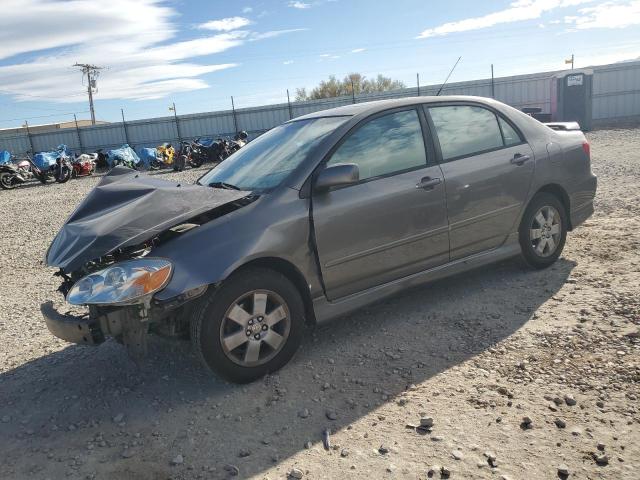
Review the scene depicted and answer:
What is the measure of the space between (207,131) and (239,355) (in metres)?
26.6

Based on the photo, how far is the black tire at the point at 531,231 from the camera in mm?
4629

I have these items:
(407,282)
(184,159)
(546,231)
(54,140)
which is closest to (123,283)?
(407,282)

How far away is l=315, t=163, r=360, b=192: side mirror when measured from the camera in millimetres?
3371

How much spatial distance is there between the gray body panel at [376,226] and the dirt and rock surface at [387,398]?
0.42m

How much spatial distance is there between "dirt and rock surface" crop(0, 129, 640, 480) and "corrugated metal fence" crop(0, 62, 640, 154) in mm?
20412

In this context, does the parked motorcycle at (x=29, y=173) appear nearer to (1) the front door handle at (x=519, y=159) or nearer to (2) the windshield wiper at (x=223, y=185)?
(2) the windshield wiper at (x=223, y=185)

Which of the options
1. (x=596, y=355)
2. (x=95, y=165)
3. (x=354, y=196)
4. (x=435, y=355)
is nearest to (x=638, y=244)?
(x=596, y=355)

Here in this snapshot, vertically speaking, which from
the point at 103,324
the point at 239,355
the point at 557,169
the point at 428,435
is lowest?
the point at 428,435

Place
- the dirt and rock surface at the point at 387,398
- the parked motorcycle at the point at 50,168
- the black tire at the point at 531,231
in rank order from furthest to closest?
the parked motorcycle at the point at 50,168 → the black tire at the point at 531,231 → the dirt and rock surface at the point at 387,398

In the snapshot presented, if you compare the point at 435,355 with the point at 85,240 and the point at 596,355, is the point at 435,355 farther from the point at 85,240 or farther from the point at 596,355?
the point at 85,240

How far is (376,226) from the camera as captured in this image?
3678 millimetres

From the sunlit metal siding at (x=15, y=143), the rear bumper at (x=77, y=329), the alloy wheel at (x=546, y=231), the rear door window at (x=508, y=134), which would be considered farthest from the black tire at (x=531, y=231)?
the sunlit metal siding at (x=15, y=143)

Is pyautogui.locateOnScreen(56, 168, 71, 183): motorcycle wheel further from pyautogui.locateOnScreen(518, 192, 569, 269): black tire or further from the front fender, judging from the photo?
pyautogui.locateOnScreen(518, 192, 569, 269): black tire

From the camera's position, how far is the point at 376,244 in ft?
12.1
